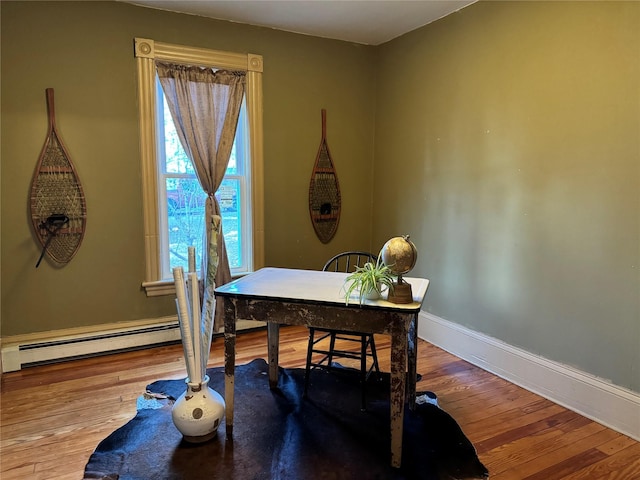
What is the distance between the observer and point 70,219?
3.06m

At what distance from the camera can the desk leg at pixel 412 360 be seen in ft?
7.34

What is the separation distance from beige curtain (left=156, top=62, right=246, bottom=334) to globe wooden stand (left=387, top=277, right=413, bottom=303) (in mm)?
1704

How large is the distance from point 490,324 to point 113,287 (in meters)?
2.79

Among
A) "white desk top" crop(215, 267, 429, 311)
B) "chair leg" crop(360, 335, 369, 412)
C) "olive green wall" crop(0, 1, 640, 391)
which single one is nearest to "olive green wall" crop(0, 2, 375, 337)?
"olive green wall" crop(0, 1, 640, 391)

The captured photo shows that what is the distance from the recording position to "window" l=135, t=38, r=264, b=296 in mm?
3227

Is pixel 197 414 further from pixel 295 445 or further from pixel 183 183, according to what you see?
pixel 183 183

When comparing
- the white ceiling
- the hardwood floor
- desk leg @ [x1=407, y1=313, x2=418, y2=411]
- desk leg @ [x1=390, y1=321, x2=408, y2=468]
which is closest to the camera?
desk leg @ [x1=390, y1=321, x2=408, y2=468]

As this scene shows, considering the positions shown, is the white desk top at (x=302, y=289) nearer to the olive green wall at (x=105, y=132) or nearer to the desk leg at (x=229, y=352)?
the desk leg at (x=229, y=352)

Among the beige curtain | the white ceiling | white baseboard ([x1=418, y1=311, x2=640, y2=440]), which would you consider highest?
the white ceiling

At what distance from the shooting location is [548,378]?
8.61 feet

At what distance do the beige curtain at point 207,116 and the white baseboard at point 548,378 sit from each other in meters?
1.89

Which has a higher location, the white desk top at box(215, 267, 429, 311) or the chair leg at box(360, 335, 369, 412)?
the white desk top at box(215, 267, 429, 311)

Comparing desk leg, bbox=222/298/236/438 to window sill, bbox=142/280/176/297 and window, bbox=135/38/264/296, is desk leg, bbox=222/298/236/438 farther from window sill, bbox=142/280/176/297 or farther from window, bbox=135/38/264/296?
window, bbox=135/38/264/296

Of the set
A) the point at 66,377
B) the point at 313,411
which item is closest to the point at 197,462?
the point at 313,411
